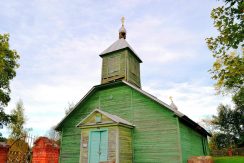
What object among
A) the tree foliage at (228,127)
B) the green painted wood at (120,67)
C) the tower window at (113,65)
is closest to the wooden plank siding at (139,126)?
the green painted wood at (120,67)

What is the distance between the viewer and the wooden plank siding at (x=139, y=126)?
41.4 ft

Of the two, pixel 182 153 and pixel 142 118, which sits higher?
pixel 142 118

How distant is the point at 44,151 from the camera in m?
9.74

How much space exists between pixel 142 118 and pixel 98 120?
2.93m

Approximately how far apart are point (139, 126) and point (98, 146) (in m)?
2.98

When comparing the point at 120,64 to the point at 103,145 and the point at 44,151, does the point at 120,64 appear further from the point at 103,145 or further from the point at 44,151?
the point at 44,151

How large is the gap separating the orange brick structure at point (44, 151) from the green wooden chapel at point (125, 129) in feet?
9.68

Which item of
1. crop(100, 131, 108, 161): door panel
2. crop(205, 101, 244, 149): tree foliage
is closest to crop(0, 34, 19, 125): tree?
crop(100, 131, 108, 161): door panel

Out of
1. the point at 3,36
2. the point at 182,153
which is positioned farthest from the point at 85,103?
the point at 3,36

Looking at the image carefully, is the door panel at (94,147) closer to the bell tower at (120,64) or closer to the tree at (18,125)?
the bell tower at (120,64)

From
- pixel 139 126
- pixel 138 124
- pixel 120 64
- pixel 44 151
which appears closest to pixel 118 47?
pixel 120 64

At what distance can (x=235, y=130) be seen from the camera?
40.4 m

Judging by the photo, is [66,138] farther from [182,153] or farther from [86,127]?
[182,153]

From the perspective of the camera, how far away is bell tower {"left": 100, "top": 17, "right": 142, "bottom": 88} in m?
17.4
